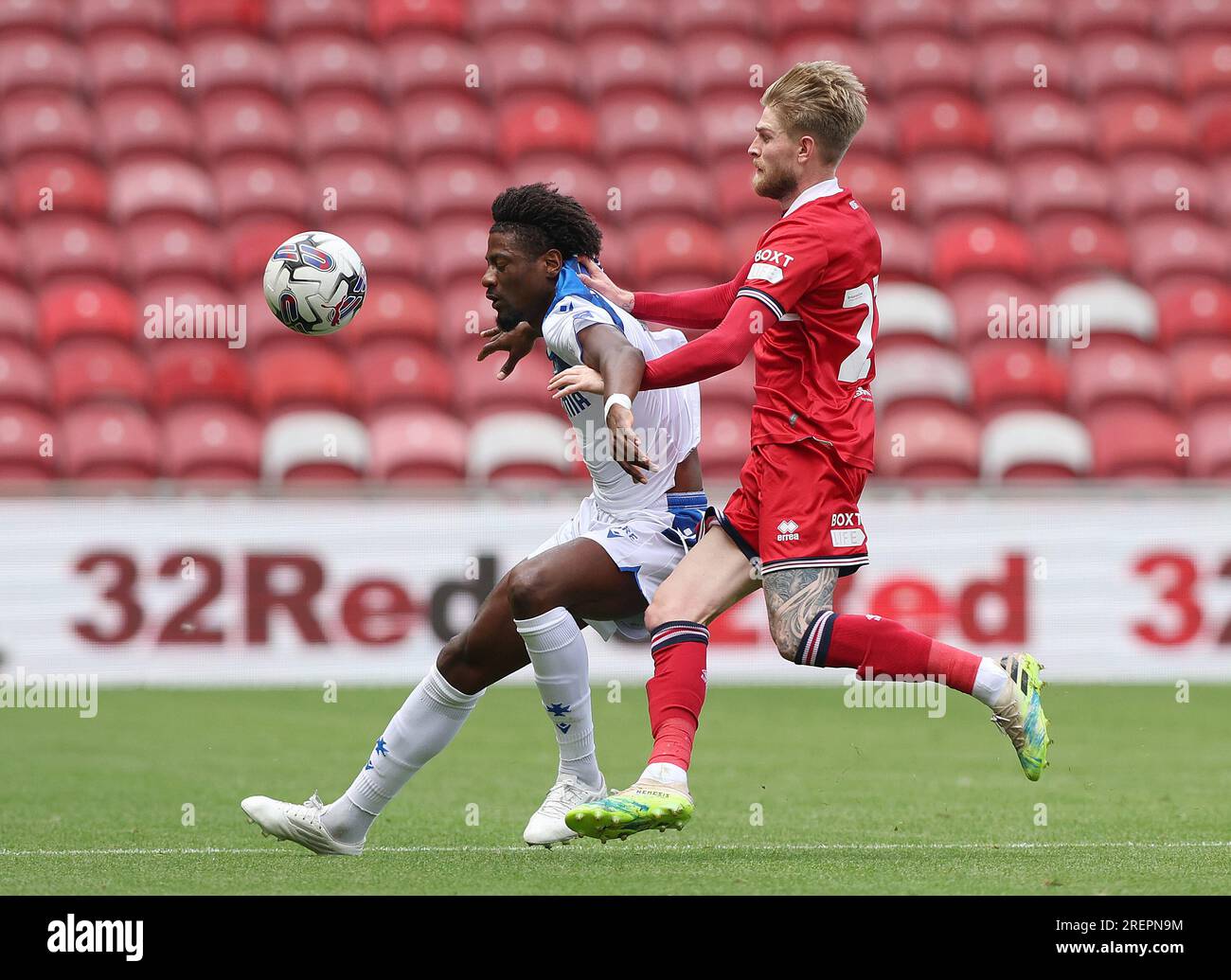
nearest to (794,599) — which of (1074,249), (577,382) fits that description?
(577,382)

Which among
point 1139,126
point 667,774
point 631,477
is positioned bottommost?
point 667,774

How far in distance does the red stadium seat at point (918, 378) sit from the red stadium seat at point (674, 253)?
1496mm

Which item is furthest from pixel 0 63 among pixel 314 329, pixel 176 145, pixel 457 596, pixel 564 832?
pixel 564 832

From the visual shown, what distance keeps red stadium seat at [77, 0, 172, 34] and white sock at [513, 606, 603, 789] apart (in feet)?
38.3

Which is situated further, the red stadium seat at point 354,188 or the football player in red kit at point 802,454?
the red stadium seat at point 354,188

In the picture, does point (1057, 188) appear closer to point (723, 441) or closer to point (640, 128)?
point (640, 128)

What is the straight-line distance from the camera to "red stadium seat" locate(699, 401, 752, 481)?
12141mm

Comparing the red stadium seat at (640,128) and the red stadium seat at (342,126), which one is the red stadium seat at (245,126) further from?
the red stadium seat at (640,128)

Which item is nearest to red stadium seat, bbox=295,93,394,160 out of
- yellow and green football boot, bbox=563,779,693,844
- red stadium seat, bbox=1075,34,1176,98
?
red stadium seat, bbox=1075,34,1176,98

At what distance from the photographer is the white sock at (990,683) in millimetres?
4777

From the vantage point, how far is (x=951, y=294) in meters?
14.0

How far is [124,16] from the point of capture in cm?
1548

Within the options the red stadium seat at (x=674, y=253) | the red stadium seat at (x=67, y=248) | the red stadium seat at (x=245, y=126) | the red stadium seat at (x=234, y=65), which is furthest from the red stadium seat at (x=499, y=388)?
the red stadium seat at (x=234, y=65)

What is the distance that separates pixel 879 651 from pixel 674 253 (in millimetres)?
9367
